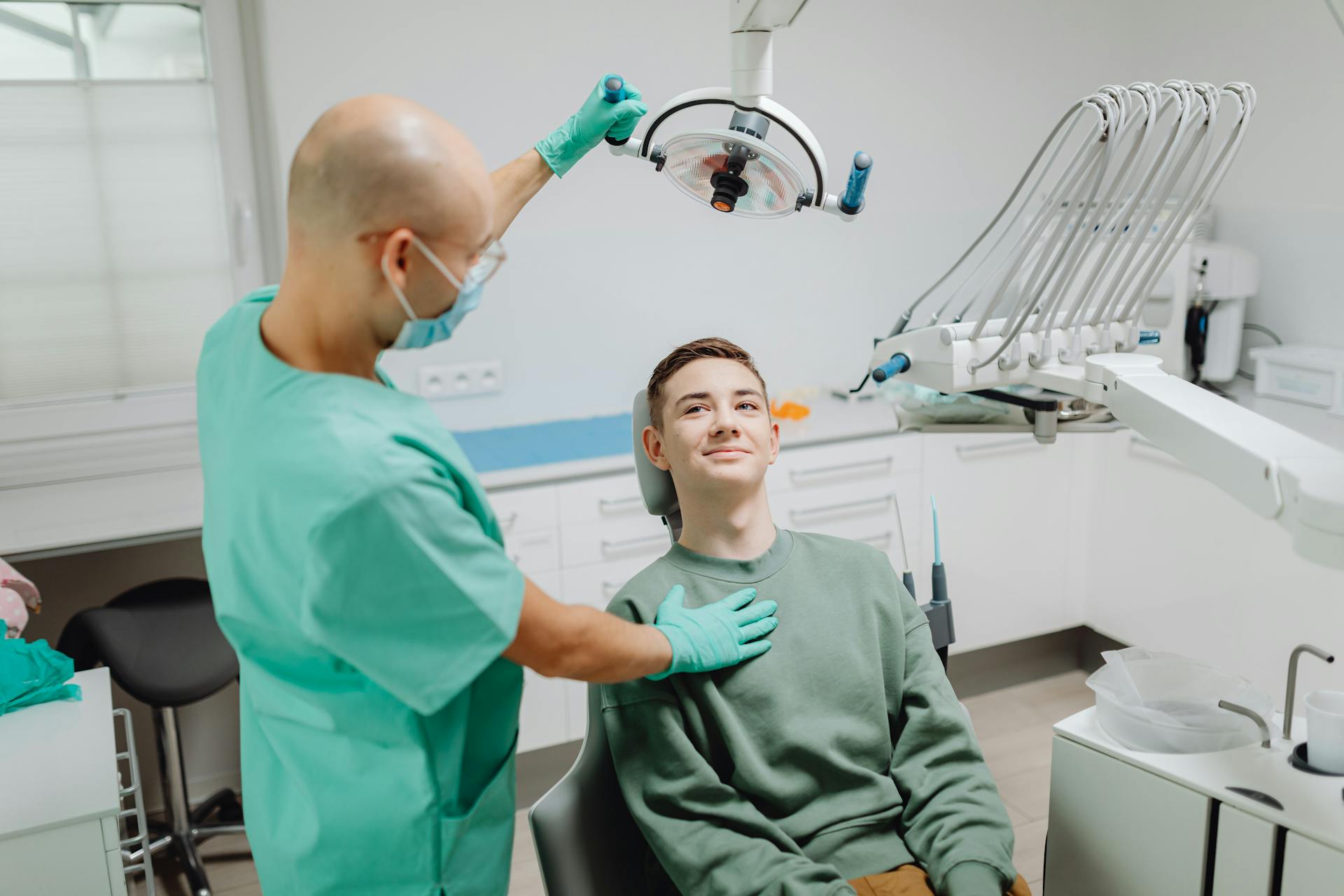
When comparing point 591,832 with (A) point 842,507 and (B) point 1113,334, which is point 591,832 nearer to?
(B) point 1113,334

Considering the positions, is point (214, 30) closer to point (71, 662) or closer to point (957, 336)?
point (71, 662)

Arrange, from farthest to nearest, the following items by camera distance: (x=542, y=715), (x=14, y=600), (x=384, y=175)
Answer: (x=542, y=715)
(x=14, y=600)
(x=384, y=175)

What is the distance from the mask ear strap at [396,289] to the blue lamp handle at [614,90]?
54 centimetres

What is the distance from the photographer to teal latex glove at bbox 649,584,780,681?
57.7 inches

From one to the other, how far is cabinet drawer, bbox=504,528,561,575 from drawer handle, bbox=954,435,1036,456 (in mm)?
1167

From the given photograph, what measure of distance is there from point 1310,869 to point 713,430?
3.11ft

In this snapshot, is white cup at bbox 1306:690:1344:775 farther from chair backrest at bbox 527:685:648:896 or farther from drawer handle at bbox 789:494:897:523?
drawer handle at bbox 789:494:897:523

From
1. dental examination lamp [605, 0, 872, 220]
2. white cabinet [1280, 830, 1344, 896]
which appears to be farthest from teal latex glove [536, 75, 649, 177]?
white cabinet [1280, 830, 1344, 896]

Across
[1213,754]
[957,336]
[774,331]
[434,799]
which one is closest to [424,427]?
[434,799]

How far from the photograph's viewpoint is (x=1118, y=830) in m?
1.59

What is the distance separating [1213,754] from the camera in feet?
5.05

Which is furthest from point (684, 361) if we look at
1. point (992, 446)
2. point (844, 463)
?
point (992, 446)

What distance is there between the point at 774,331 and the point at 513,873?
5.63 ft

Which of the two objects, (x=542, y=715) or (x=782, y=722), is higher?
(x=782, y=722)
